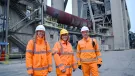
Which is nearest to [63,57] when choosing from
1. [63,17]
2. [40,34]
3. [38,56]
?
[38,56]

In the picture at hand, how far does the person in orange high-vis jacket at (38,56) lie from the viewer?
3226 millimetres

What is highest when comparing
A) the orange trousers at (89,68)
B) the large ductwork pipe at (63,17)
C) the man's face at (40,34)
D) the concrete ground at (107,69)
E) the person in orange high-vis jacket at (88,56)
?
the large ductwork pipe at (63,17)

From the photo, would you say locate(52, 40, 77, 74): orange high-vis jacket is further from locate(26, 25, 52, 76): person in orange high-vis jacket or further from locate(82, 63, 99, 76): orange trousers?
locate(82, 63, 99, 76): orange trousers

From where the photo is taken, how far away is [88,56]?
413cm

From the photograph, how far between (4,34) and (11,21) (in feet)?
7.61

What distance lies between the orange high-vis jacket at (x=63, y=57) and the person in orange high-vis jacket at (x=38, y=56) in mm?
219

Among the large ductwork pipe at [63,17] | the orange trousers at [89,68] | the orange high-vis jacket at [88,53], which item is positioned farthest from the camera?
the large ductwork pipe at [63,17]

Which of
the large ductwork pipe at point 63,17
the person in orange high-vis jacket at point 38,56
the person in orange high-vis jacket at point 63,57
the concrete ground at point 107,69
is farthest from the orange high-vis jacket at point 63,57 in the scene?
the large ductwork pipe at point 63,17

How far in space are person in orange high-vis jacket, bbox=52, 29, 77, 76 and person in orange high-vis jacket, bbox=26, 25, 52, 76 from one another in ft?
→ 0.75

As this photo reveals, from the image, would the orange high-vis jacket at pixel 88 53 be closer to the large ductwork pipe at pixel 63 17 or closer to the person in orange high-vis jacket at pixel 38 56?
the person in orange high-vis jacket at pixel 38 56

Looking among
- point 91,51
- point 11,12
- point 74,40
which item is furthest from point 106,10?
point 91,51

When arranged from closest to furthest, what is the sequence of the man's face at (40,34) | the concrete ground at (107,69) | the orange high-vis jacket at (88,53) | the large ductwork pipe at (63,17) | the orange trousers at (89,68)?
A: 1. the man's face at (40,34)
2. the orange trousers at (89,68)
3. the orange high-vis jacket at (88,53)
4. the concrete ground at (107,69)
5. the large ductwork pipe at (63,17)

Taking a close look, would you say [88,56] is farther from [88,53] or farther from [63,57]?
[63,57]

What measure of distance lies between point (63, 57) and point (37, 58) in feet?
2.12
